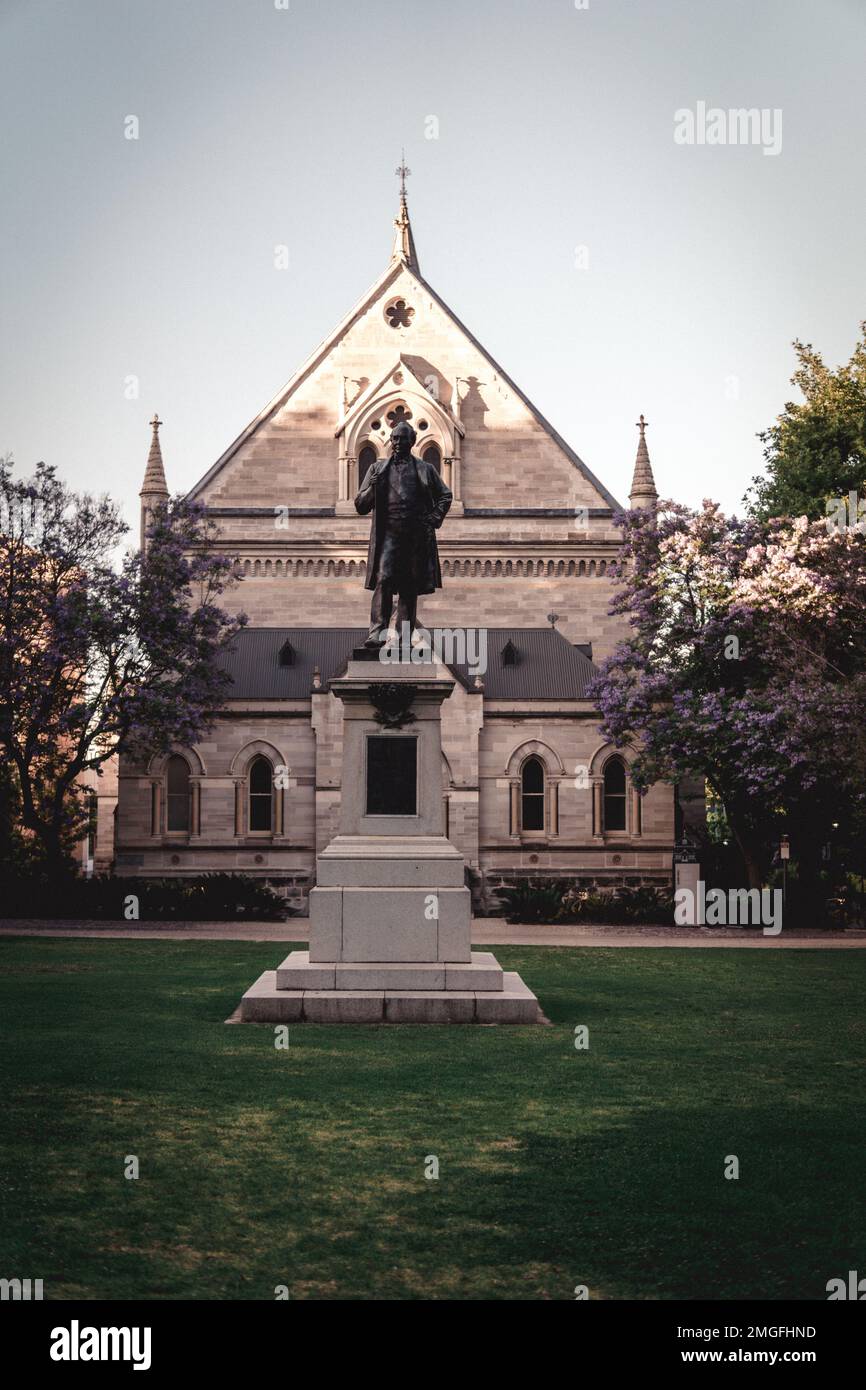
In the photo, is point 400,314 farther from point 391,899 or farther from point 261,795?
point 391,899

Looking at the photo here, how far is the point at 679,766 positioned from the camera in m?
34.1

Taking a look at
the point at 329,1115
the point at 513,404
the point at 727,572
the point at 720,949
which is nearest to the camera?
the point at 329,1115

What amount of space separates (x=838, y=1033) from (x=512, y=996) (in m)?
3.39

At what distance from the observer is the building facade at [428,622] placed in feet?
130

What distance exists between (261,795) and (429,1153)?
3166cm

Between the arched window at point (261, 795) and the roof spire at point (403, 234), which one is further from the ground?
the roof spire at point (403, 234)

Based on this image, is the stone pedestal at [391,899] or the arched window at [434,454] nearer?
the stone pedestal at [391,899]

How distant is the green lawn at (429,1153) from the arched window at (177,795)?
24575 mm

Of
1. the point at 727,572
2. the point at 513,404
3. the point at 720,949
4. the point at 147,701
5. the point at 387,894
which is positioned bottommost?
the point at 720,949

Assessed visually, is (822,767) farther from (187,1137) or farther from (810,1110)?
(187,1137)

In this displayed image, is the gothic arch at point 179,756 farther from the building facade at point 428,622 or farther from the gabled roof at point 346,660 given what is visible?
the gabled roof at point 346,660

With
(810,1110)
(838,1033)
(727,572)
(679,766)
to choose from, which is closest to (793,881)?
(679,766)

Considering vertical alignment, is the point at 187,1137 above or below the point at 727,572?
below

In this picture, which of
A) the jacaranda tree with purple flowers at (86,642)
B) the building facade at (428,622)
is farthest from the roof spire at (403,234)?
the jacaranda tree with purple flowers at (86,642)
